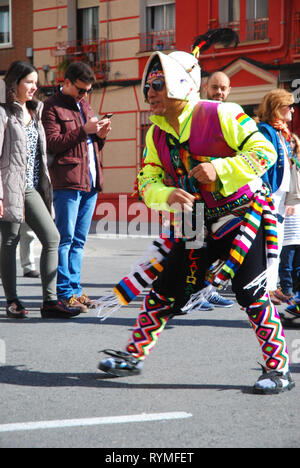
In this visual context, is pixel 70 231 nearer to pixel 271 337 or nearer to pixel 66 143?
pixel 66 143

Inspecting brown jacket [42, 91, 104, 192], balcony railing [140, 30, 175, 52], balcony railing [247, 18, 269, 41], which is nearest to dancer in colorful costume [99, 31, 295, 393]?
brown jacket [42, 91, 104, 192]

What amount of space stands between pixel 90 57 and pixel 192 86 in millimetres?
18410

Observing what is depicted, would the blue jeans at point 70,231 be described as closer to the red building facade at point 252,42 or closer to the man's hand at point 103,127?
the man's hand at point 103,127

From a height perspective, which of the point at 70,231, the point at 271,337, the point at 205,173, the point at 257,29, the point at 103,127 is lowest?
the point at 271,337

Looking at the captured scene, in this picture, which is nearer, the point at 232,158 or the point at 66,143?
the point at 232,158

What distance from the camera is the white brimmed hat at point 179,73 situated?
3.61 meters

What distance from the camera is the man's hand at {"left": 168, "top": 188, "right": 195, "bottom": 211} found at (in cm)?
351

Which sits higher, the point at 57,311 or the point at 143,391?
the point at 143,391

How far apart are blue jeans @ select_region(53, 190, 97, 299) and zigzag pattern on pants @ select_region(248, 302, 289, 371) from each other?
8.98ft

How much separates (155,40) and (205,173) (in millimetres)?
18152

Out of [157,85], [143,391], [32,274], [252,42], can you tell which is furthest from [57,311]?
[252,42]

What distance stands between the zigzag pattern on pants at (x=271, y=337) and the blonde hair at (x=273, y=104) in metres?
2.73

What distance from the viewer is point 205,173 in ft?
11.3

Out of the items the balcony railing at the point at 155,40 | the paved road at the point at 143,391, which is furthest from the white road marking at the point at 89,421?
the balcony railing at the point at 155,40
